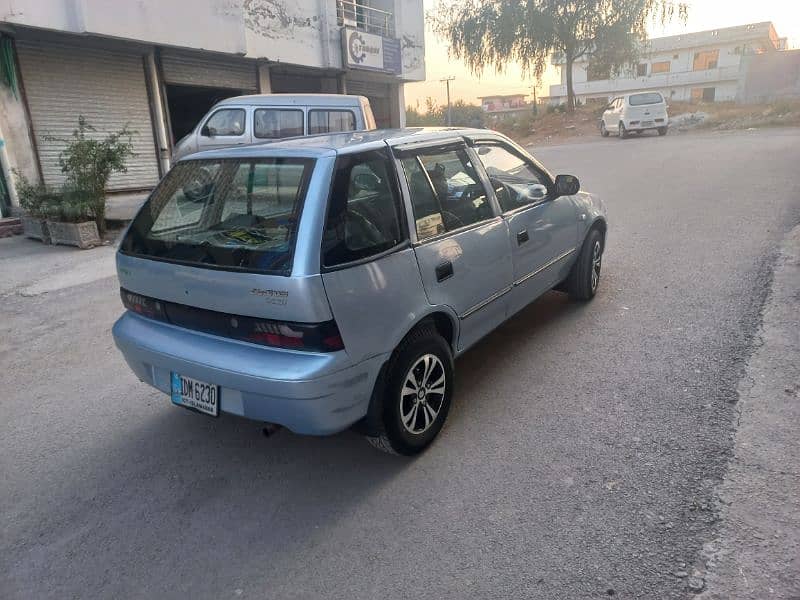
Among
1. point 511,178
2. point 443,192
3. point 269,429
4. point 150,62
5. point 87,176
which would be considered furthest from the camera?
point 150,62

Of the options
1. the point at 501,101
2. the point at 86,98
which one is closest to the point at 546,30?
the point at 86,98

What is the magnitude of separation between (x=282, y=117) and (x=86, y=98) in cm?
506

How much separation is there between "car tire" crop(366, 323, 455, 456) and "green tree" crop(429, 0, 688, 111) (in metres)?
30.9

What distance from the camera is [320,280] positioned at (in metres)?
2.42

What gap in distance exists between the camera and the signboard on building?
670 inches

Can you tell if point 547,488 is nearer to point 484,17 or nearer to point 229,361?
point 229,361

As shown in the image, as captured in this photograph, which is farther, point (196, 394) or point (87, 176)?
point (87, 176)

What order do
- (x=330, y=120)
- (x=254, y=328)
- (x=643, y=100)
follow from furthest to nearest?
(x=643, y=100)
(x=330, y=120)
(x=254, y=328)

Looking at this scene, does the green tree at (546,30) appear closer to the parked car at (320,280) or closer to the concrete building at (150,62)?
the concrete building at (150,62)

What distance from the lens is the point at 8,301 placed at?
20.2 ft

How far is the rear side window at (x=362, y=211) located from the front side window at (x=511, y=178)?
110 centimetres

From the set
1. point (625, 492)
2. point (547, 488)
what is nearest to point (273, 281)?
point (547, 488)

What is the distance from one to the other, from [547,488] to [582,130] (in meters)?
28.9

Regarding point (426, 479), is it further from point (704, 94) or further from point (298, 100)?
point (704, 94)
